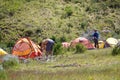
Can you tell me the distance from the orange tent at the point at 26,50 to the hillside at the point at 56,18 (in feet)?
28.2

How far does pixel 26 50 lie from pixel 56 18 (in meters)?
13.8

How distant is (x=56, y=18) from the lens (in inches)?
1623

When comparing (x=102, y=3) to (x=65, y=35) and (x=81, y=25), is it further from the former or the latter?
(x=65, y=35)

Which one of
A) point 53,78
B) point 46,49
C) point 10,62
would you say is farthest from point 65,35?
point 53,78

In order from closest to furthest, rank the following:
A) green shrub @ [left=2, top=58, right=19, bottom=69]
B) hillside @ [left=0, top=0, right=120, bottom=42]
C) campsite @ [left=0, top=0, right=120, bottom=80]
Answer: green shrub @ [left=2, top=58, right=19, bottom=69]
campsite @ [left=0, top=0, right=120, bottom=80]
hillside @ [left=0, top=0, right=120, bottom=42]

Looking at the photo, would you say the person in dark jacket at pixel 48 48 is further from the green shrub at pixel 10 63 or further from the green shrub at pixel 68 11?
the green shrub at pixel 68 11

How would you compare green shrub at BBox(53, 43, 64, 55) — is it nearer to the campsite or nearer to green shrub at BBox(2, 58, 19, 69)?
the campsite

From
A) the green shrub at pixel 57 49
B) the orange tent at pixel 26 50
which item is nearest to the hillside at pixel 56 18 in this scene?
the orange tent at pixel 26 50

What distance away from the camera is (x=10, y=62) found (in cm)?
2083

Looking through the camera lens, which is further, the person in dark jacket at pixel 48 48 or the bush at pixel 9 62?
the person in dark jacket at pixel 48 48

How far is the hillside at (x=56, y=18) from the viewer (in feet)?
125

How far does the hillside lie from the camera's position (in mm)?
38250

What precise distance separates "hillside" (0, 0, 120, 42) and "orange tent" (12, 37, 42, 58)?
28.2 ft

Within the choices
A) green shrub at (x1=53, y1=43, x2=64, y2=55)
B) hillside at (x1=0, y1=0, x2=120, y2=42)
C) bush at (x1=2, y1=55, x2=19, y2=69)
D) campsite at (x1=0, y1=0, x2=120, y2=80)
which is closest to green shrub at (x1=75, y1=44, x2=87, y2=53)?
green shrub at (x1=53, y1=43, x2=64, y2=55)
